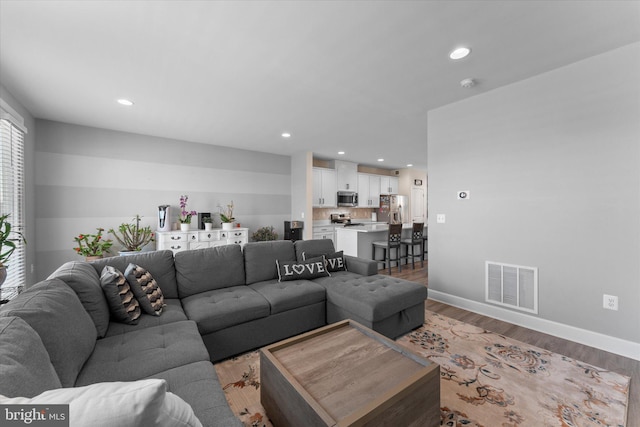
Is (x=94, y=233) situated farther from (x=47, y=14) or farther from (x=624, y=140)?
(x=624, y=140)

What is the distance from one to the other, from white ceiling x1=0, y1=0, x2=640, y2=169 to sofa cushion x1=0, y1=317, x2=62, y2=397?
1996 millimetres

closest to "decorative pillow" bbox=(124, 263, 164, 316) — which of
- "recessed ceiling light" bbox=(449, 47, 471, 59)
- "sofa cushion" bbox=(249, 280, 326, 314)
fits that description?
"sofa cushion" bbox=(249, 280, 326, 314)

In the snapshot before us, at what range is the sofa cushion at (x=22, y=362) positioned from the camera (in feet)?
2.28

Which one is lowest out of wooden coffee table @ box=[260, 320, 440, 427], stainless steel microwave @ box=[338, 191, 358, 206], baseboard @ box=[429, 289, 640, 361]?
baseboard @ box=[429, 289, 640, 361]

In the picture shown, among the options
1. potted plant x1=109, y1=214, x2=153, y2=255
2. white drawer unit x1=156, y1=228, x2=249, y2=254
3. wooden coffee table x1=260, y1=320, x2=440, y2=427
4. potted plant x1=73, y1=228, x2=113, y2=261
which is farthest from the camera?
white drawer unit x1=156, y1=228, x2=249, y2=254

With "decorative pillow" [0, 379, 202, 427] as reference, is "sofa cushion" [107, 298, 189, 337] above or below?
below

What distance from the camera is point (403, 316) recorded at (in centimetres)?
250

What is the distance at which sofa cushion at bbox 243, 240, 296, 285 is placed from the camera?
9.27 feet

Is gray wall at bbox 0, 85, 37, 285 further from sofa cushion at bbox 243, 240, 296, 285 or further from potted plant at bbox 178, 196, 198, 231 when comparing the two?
sofa cushion at bbox 243, 240, 296, 285

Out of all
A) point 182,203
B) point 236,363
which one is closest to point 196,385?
point 236,363

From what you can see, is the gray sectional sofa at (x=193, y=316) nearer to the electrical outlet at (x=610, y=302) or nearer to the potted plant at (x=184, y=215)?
the electrical outlet at (x=610, y=302)

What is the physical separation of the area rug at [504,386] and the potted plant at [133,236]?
3.36 m

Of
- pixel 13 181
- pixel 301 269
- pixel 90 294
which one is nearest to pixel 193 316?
pixel 90 294

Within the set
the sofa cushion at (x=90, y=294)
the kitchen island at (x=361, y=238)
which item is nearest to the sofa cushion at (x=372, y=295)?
the sofa cushion at (x=90, y=294)
